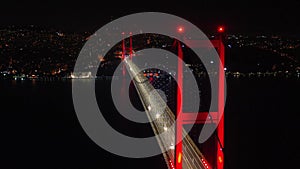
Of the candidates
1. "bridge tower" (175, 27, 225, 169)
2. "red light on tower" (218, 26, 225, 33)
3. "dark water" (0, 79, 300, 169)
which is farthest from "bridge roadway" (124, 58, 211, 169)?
"red light on tower" (218, 26, 225, 33)

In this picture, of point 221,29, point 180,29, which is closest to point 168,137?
point 180,29

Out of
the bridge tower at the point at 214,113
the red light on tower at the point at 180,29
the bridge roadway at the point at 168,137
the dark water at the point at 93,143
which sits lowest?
the dark water at the point at 93,143

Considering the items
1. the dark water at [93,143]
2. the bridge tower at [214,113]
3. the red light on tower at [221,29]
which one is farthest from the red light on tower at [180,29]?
the dark water at [93,143]

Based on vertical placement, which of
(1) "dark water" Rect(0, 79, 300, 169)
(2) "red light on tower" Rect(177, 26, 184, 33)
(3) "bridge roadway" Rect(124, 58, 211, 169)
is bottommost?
(1) "dark water" Rect(0, 79, 300, 169)

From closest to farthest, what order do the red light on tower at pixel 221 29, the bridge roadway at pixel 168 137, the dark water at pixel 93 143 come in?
1. the red light on tower at pixel 221 29
2. the bridge roadway at pixel 168 137
3. the dark water at pixel 93 143

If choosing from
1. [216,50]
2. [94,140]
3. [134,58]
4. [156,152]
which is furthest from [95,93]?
[216,50]

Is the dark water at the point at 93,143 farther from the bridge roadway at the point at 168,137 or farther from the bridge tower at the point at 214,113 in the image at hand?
the bridge roadway at the point at 168,137

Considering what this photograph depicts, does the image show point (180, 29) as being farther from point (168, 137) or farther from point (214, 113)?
point (168, 137)

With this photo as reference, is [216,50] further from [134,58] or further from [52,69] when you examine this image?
[52,69]

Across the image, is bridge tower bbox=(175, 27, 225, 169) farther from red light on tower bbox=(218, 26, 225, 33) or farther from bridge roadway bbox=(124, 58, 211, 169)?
bridge roadway bbox=(124, 58, 211, 169)
